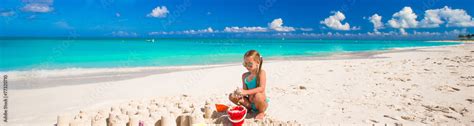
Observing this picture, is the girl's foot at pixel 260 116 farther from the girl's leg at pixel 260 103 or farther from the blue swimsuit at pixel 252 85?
the blue swimsuit at pixel 252 85

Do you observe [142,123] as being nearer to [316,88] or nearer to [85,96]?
[85,96]

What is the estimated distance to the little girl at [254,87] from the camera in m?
3.76

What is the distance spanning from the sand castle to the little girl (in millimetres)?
180

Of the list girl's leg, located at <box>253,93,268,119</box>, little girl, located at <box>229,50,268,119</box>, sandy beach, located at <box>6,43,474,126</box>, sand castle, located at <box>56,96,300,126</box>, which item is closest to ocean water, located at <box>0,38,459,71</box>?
sandy beach, located at <box>6,43,474,126</box>

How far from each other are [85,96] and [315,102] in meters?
4.06

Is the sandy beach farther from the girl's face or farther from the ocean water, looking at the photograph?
the ocean water

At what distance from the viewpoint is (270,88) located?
633 cm

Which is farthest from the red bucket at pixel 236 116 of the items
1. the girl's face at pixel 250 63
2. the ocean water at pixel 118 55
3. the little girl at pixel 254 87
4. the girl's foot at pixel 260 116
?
the ocean water at pixel 118 55

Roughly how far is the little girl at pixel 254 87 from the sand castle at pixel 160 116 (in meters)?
0.18

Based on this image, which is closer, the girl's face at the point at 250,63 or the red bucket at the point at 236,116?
the red bucket at the point at 236,116

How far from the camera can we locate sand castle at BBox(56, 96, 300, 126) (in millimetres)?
3326

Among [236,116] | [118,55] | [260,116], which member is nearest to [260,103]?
[260,116]

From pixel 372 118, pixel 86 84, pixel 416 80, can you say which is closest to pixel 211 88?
pixel 86 84

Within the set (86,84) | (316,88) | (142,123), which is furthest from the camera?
(86,84)
